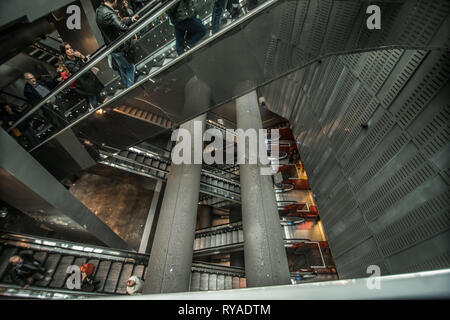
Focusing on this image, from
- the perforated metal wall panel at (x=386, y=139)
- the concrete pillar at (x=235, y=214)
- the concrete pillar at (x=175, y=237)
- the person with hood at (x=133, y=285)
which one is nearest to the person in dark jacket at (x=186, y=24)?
the perforated metal wall panel at (x=386, y=139)

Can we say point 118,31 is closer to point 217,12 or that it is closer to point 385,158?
point 217,12

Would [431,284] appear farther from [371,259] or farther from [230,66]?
[371,259]

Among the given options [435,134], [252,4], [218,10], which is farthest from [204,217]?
[252,4]

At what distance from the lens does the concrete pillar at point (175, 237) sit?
13.4 ft

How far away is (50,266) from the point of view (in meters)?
5.72

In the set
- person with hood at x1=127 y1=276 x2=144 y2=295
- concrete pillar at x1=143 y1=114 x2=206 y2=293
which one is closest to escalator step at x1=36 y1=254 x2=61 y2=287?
person with hood at x1=127 y1=276 x2=144 y2=295

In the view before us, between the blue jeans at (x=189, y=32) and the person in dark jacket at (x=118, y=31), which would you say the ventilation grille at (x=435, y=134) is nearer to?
the blue jeans at (x=189, y=32)

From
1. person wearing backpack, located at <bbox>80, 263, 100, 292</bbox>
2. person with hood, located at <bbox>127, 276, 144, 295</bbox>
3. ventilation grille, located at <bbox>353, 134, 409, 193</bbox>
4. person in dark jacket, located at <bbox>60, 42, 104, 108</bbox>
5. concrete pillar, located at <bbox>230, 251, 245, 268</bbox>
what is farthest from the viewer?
concrete pillar, located at <bbox>230, 251, 245, 268</bbox>

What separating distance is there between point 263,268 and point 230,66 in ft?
13.8

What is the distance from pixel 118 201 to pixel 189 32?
1165 centimetres

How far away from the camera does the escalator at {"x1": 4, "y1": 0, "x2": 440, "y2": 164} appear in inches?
111

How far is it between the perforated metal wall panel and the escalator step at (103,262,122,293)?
7.26 metres

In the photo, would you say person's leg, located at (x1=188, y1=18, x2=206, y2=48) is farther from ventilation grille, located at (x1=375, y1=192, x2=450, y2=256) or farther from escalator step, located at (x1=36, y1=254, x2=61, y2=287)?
escalator step, located at (x1=36, y1=254, x2=61, y2=287)

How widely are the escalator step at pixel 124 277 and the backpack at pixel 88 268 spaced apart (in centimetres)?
91
